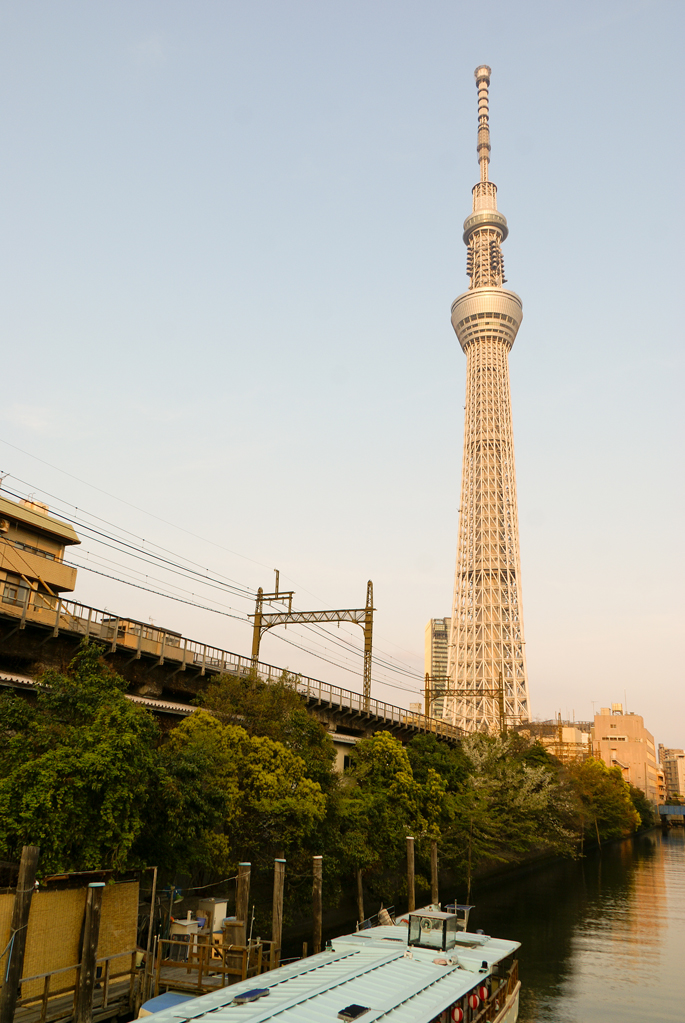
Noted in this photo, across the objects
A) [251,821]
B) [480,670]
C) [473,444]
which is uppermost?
[473,444]

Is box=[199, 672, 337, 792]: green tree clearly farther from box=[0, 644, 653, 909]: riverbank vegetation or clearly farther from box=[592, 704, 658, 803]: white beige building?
box=[592, 704, 658, 803]: white beige building

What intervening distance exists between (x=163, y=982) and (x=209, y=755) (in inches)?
336

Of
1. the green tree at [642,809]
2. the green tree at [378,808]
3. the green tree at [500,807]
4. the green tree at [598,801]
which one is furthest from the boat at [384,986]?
the green tree at [642,809]

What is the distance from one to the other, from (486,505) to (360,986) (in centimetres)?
13972

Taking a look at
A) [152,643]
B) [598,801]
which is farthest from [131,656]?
[598,801]

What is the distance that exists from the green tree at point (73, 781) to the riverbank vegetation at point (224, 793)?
4 cm

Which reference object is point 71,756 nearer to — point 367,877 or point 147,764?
point 147,764

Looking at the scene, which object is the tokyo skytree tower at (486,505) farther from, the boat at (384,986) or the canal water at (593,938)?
the boat at (384,986)

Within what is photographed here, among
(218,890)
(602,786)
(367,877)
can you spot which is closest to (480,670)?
(602,786)

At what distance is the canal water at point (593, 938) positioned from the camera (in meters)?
29.7

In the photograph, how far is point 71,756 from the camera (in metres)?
21.0

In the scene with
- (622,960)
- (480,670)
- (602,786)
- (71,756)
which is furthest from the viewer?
(480,670)

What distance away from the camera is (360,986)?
18453 millimetres

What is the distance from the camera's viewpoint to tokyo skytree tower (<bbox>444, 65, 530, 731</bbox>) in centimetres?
14262
